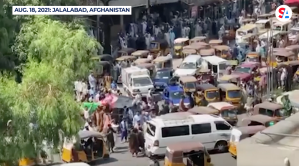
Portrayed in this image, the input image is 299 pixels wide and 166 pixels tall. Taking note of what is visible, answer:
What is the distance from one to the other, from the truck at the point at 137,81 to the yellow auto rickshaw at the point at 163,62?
210 cm

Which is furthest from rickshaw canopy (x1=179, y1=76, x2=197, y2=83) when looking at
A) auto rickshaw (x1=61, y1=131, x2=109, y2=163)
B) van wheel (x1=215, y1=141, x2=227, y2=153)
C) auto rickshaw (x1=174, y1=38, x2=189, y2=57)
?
auto rickshaw (x1=174, y1=38, x2=189, y2=57)

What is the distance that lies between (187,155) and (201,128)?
203 centimetres

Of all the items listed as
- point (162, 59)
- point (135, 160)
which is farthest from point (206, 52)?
point (135, 160)

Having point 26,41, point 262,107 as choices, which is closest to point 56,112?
point 26,41

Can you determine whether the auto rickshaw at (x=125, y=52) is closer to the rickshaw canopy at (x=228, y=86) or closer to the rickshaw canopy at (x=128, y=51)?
the rickshaw canopy at (x=128, y=51)

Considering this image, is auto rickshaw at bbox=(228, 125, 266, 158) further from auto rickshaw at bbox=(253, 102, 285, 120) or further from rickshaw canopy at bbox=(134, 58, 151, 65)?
rickshaw canopy at bbox=(134, 58, 151, 65)

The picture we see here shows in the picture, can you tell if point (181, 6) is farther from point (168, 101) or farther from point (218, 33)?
point (168, 101)

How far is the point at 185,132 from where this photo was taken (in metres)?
18.3

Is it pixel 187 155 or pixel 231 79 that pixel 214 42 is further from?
pixel 187 155

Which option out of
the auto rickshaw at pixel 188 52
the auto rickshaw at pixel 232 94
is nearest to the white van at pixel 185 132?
the auto rickshaw at pixel 232 94

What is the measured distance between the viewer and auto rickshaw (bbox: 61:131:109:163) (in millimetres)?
17500

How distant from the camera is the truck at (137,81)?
25562 millimetres

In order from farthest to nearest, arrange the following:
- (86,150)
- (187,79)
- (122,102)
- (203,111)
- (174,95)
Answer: (187,79)
(174,95)
(122,102)
(203,111)
(86,150)

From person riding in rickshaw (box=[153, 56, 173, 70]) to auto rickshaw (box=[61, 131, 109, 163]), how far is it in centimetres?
1101
